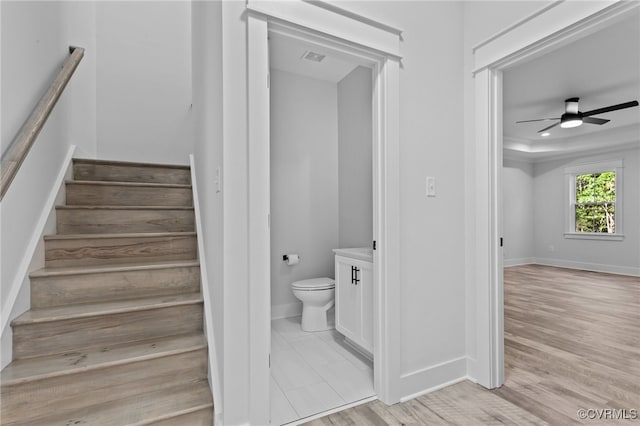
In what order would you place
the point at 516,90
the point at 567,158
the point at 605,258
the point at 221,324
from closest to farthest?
1. the point at 221,324
2. the point at 516,90
3. the point at 605,258
4. the point at 567,158

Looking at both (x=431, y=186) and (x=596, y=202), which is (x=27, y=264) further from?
(x=596, y=202)

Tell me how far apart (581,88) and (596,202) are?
361 centimetres

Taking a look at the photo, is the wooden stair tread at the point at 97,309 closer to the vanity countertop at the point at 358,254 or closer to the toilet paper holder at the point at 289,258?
the vanity countertop at the point at 358,254

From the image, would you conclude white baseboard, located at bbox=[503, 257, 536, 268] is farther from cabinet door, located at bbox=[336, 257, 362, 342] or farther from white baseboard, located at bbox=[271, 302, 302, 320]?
cabinet door, located at bbox=[336, 257, 362, 342]

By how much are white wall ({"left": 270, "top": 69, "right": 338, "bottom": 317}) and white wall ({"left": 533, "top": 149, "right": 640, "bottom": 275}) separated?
Result: 5.90 m

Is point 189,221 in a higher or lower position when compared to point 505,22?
lower

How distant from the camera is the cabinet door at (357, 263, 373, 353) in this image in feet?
7.16

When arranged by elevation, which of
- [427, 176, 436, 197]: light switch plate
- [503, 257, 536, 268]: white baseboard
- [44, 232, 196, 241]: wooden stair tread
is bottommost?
[503, 257, 536, 268]: white baseboard

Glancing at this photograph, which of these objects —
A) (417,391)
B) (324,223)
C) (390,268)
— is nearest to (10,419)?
(390,268)

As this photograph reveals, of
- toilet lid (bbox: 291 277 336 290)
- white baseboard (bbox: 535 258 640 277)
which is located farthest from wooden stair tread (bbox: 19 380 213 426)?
white baseboard (bbox: 535 258 640 277)

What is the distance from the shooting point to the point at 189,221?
251cm

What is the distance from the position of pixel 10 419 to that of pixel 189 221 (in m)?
1.47

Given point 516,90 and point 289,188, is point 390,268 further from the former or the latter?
point 516,90

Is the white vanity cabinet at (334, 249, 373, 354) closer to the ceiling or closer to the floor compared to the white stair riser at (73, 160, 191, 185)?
closer to the floor
